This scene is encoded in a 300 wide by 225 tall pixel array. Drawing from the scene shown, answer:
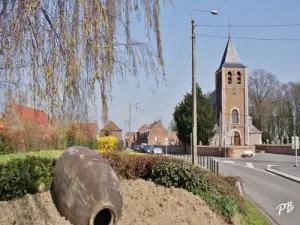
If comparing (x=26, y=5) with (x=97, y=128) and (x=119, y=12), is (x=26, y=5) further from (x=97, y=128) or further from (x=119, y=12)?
(x=97, y=128)

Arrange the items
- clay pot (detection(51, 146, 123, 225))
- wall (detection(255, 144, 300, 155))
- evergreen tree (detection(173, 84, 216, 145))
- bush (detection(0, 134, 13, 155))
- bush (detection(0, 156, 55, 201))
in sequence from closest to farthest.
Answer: clay pot (detection(51, 146, 123, 225))
bush (detection(0, 156, 55, 201))
bush (detection(0, 134, 13, 155))
wall (detection(255, 144, 300, 155))
evergreen tree (detection(173, 84, 216, 145))

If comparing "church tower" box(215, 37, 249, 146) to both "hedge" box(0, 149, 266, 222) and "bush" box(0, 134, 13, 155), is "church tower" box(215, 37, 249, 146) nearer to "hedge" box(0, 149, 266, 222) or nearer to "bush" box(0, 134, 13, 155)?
"bush" box(0, 134, 13, 155)

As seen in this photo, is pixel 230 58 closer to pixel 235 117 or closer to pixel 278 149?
pixel 235 117

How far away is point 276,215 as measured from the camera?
12.8 metres

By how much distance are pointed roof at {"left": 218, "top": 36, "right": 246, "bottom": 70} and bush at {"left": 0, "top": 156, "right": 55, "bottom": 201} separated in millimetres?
68241

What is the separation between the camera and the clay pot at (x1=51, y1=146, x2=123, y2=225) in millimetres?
6383

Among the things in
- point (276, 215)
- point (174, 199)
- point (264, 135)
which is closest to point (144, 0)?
point (174, 199)

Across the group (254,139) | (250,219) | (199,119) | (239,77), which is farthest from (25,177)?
(254,139)

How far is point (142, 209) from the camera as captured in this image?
8.24 metres

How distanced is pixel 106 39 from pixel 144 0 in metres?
0.74

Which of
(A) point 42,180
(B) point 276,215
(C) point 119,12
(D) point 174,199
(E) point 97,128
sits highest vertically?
(C) point 119,12

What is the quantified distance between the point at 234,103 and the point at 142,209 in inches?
2580

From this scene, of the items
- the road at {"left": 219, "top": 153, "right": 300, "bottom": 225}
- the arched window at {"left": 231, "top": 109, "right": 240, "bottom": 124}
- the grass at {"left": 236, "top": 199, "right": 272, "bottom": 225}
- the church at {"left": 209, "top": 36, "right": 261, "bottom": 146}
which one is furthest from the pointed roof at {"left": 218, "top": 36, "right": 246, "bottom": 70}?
the grass at {"left": 236, "top": 199, "right": 272, "bottom": 225}

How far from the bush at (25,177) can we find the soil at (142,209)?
0.17 m
